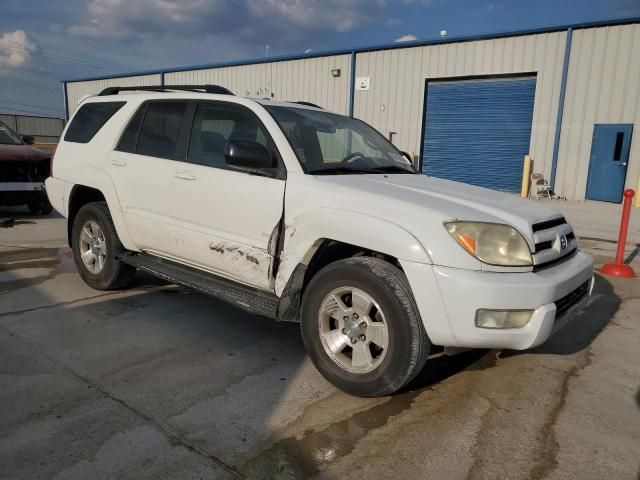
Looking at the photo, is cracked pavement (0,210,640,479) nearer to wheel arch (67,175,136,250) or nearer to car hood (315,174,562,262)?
wheel arch (67,175,136,250)

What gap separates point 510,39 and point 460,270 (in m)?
15.7

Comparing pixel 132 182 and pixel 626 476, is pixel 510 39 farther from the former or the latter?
pixel 626 476

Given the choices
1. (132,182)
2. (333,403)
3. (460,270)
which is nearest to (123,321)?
(132,182)

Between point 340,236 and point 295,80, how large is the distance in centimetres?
1945

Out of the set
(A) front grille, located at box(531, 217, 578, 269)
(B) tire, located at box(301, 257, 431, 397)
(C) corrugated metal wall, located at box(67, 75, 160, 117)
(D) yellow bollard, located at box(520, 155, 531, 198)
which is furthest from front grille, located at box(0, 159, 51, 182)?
(C) corrugated metal wall, located at box(67, 75, 160, 117)

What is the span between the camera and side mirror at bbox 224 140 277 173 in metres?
3.25

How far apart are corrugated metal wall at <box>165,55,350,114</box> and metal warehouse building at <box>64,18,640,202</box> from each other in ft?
0.17

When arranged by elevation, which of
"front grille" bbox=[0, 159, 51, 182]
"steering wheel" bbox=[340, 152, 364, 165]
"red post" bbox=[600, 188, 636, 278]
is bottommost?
"red post" bbox=[600, 188, 636, 278]

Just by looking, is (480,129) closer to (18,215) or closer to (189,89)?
(18,215)

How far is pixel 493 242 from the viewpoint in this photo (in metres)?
2.73

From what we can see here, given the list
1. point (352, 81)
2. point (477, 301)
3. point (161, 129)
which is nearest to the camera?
point (477, 301)

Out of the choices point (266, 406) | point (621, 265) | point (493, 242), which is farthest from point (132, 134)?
point (621, 265)

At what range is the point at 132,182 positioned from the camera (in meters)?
4.29

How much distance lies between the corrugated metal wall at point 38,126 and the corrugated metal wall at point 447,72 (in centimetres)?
2759
